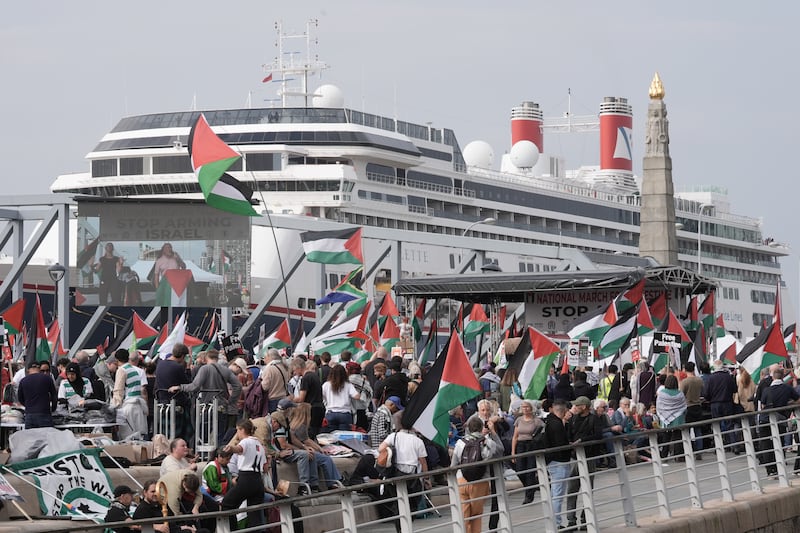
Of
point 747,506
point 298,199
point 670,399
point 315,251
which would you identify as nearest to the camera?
point 747,506

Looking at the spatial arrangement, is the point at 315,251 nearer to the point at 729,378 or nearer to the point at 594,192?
the point at 729,378

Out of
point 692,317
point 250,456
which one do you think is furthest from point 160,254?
point 250,456

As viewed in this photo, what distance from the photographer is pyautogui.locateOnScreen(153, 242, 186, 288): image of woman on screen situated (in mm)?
30000

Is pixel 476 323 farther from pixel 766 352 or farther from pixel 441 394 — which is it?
pixel 441 394

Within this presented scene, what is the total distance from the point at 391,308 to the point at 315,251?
2588 mm

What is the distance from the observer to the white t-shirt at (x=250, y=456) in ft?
40.5

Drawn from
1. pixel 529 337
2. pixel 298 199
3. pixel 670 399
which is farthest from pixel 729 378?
pixel 298 199

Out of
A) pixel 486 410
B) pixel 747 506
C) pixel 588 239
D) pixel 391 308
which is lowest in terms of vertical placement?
pixel 747 506

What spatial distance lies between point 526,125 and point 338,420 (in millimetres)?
74114

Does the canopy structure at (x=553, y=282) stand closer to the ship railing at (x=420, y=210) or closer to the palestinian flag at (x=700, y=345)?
the palestinian flag at (x=700, y=345)

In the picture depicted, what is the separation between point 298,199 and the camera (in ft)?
208

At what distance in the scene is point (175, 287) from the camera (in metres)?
31.0

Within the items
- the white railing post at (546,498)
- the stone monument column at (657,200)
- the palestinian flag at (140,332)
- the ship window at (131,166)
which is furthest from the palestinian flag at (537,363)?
the ship window at (131,166)

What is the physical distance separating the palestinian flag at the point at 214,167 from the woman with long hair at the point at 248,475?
9034 millimetres
